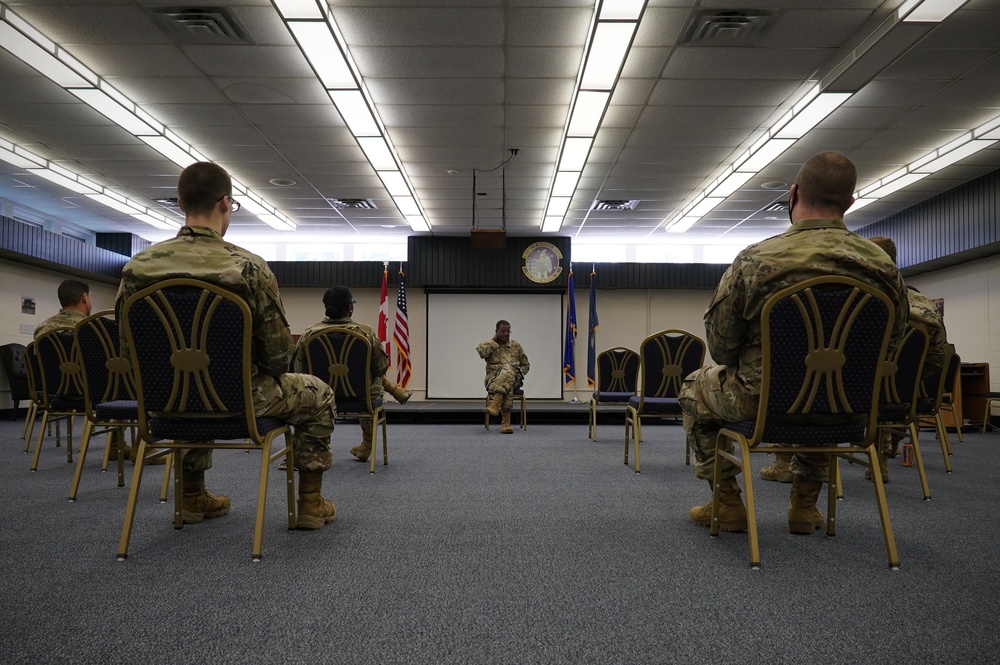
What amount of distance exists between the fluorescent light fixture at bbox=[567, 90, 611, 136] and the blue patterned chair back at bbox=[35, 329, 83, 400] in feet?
13.9

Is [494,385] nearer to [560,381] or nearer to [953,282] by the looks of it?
[560,381]

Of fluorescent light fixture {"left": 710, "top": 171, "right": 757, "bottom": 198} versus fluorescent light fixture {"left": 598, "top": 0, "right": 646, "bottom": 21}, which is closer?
fluorescent light fixture {"left": 598, "top": 0, "right": 646, "bottom": 21}

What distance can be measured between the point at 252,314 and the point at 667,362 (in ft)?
9.33

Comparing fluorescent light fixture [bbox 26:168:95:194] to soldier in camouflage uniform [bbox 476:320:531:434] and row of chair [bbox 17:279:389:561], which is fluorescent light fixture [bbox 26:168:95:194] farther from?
row of chair [bbox 17:279:389:561]

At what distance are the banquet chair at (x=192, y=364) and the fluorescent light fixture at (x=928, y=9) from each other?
4.55 metres

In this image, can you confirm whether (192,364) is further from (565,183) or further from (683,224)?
(683,224)

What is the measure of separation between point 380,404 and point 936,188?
7.97 metres

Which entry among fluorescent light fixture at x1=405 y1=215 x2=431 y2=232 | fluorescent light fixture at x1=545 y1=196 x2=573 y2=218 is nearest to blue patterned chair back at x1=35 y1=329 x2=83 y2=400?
fluorescent light fixture at x1=545 y1=196 x2=573 y2=218

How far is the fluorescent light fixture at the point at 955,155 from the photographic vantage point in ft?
20.2

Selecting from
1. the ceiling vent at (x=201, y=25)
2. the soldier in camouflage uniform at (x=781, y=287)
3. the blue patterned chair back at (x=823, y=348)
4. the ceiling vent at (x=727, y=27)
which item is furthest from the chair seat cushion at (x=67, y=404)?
the ceiling vent at (x=727, y=27)

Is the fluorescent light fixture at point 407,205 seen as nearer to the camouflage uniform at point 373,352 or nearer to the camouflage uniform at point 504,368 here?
the camouflage uniform at point 504,368

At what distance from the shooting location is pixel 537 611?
138 centimetres

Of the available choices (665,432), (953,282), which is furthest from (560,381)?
(953,282)

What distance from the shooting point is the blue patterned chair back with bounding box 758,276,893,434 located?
5.56 feet
